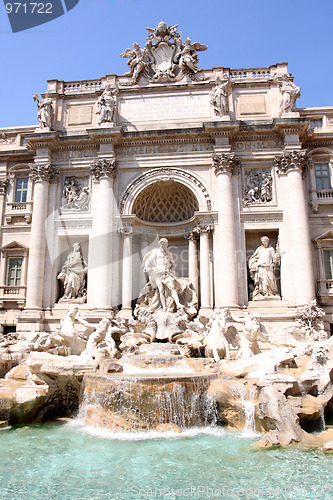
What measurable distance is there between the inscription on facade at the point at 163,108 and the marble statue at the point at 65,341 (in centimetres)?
1084

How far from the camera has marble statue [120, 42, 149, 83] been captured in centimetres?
2127

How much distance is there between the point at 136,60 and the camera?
842 inches

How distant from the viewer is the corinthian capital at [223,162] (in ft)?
63.5

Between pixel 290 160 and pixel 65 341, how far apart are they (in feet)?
42.2

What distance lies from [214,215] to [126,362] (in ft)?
28.2

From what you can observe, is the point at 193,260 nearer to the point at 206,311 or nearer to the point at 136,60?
the point at 206,311

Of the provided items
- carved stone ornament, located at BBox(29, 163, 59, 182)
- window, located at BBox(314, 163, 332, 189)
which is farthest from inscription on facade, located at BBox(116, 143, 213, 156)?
window, located at BBox(314, 163, 332, 189)

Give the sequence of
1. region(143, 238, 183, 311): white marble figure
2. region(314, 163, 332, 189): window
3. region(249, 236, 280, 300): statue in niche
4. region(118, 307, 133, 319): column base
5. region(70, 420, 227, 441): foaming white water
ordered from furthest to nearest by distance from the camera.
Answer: region(314, 163, 332, 189): window < region(249, 236, 280, 300): statue in niche < region(118, 307, 133, 319): column base < region(143, 238, 183, 311): white marble figure < region(70, 420, 227, 441): foaming white water

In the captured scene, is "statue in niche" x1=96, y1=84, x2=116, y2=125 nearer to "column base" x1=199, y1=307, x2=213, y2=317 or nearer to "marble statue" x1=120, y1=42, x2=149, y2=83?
"marble statue" x1=120, y1=42, x2=149, y2=83

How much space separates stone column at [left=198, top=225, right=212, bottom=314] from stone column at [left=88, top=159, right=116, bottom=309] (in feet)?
13.9

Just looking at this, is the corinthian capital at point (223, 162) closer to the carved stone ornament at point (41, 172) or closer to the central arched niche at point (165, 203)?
the central arched niche at point (165, 203)

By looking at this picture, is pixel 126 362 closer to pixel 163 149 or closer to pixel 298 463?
pixel 298 463

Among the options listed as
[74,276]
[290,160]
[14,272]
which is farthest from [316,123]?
[14,272]

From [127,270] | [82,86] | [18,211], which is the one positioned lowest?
[127,270]
